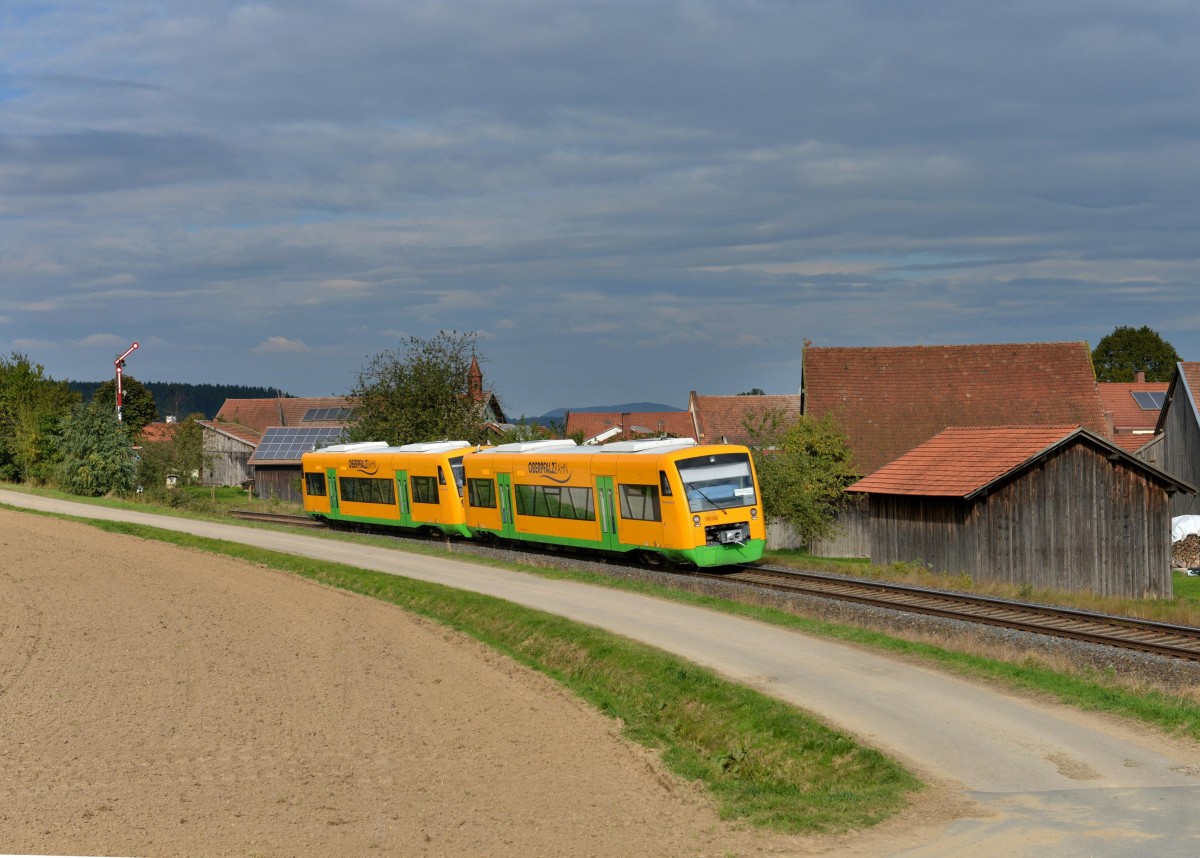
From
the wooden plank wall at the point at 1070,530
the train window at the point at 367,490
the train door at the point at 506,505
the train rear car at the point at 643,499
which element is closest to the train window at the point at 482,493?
the train door at the point at 506,505

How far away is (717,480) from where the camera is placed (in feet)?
87.8

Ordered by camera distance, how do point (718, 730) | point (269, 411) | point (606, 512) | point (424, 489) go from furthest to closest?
point (269, 411) < point (424, 489) < point (606, 512) < point (718, 730)

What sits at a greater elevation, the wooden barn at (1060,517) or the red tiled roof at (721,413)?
the red tiled roof at (721,413)

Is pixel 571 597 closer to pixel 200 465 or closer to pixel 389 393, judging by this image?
pixel 389 393

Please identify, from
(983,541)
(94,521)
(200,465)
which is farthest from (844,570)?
(200,465)

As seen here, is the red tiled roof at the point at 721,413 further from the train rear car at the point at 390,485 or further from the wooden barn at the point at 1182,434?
the train rear car at the point at 390,485

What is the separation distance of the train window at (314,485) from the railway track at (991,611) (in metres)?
19.0

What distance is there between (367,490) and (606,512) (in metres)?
13.7

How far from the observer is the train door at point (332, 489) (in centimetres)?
4211

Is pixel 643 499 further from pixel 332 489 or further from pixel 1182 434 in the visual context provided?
pixel 1182 434

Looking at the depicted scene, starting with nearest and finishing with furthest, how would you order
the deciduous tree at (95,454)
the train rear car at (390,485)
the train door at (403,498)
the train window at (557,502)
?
the train window at (557,502)
the train rear car at (390,485)
the train door at (403,498)
the deciduous tree at (95,454)

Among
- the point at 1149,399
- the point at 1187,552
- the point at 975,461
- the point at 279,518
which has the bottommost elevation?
the point at 1187,552

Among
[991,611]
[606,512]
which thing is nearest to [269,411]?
[606,512]

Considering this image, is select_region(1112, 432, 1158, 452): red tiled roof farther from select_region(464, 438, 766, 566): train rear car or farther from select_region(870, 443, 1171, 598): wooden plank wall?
select_region(464, 438, 766, 566): train rear car
